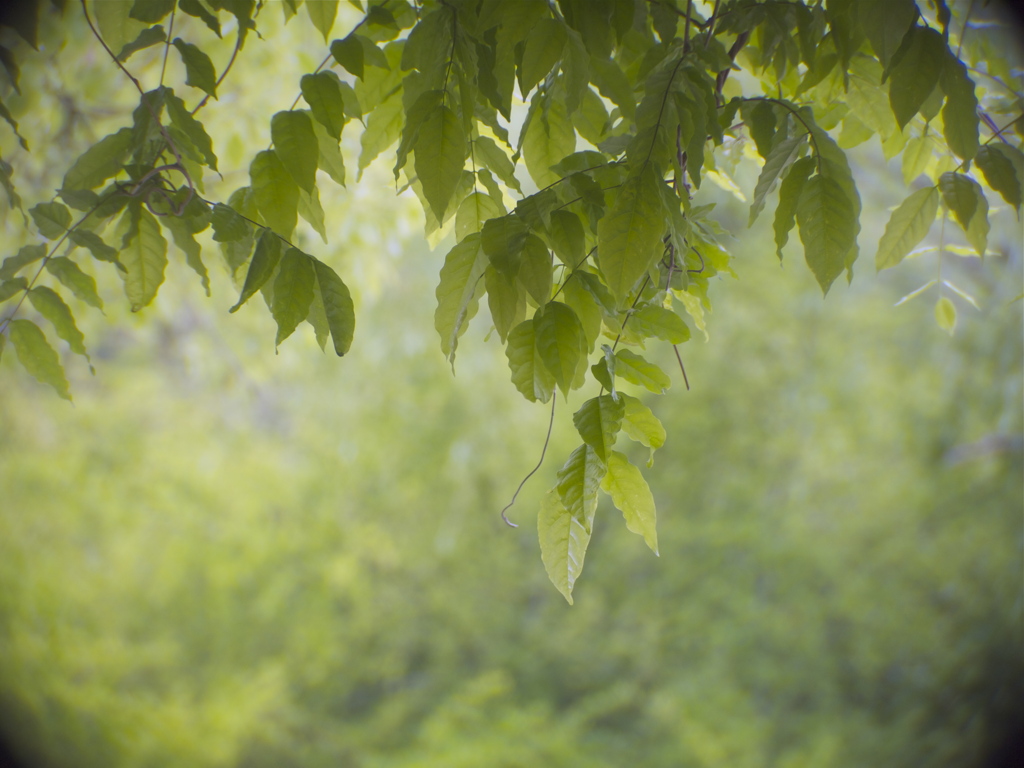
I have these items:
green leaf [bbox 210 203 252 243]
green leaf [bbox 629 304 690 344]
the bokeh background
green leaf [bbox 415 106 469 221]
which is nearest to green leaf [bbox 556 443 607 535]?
green leaf [bbox 629 304 690 344]

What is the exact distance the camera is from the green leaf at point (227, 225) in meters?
0.52

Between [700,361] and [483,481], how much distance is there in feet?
5.01

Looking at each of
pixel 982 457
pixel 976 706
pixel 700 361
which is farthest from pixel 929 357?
pixel 976 706

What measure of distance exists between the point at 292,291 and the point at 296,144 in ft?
0.39

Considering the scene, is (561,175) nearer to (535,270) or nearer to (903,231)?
(535,270)

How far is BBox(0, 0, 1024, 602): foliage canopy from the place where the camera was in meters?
0.48

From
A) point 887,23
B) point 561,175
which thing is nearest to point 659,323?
point 561,175

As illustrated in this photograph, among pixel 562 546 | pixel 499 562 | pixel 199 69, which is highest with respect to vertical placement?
pixel 499 562

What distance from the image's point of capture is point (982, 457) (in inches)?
134

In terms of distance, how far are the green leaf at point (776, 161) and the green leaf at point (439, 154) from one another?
0.24 meters

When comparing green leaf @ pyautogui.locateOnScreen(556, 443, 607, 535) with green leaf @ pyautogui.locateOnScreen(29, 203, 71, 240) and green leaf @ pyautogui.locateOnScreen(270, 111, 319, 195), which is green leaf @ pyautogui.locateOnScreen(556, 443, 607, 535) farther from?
green leaf @ pyautogui.locateOnScreen(29, 203, 71, 240)

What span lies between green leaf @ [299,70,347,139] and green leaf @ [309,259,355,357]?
114 millimetres

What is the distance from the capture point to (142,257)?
0.61 meters

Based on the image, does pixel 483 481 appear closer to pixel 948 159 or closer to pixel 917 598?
pixel 917 598
